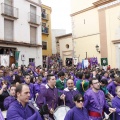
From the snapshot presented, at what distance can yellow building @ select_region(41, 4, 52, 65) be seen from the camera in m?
31.6

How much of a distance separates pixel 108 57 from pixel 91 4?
607cm

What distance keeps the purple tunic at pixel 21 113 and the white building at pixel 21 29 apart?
17888 mm

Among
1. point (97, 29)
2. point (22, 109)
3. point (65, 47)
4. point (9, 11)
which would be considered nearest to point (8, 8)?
point (9, 11)

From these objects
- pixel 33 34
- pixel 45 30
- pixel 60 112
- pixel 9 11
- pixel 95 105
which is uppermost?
pixel 9 11

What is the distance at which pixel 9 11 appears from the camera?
22.2 meters

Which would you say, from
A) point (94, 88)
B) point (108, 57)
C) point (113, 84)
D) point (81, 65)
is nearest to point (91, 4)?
point (108, 57)

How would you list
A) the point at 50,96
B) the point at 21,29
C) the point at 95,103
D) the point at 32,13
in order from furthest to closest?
the point at 32,13, the point at 21,29, the point at 50,96, the point at 95,103

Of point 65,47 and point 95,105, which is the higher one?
point 65,47

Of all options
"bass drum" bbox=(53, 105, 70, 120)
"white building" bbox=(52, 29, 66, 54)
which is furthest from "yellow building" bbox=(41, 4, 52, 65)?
"bass drum" bbox=(53, 105, 70, 120)

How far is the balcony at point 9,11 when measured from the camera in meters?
21.4

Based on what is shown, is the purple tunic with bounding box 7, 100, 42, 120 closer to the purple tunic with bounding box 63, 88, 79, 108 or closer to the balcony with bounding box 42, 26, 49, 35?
the purple tunic with bounding box 63, 88, 79, 108

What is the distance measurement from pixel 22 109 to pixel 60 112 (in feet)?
6.71

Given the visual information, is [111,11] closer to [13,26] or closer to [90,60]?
[90,60]

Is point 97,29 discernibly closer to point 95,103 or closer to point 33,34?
point 33,34
